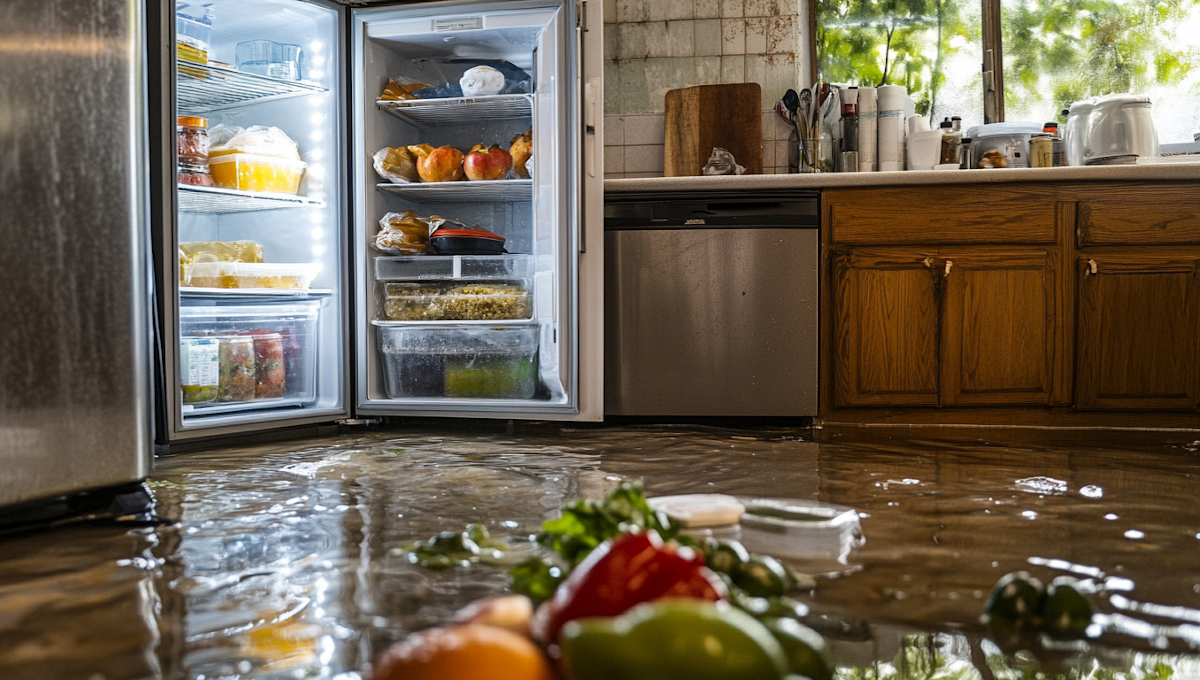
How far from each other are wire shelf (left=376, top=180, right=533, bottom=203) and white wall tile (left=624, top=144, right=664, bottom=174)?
0.67 metres

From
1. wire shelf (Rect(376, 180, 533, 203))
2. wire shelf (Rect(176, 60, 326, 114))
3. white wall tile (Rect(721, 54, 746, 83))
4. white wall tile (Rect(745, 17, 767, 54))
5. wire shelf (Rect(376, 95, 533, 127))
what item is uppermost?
white wall tile (Rect(745, 17, 767, 54))

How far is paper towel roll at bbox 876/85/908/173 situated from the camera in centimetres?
369

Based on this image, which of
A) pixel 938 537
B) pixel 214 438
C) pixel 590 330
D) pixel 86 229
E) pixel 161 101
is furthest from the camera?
pixel 590 330

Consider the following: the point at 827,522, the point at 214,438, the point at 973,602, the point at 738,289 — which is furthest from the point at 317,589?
the point at 738,289

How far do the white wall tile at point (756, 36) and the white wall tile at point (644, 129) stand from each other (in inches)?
19.0

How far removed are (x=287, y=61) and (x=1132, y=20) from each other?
3.35 m

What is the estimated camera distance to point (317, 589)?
1.35 metres

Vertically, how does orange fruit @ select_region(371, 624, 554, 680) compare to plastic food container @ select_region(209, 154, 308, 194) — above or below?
below

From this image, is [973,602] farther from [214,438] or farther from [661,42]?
[661,42]

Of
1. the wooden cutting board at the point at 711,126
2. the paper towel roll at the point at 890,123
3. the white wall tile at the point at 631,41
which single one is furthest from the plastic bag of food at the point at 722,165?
the white wall tile at the point at 631,41

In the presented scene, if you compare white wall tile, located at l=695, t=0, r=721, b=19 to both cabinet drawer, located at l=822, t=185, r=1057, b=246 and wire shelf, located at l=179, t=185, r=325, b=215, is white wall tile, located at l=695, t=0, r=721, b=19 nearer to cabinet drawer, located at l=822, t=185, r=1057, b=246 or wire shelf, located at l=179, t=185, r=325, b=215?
cabinet drawer, located at l=822, t=185, r=1057, b=246

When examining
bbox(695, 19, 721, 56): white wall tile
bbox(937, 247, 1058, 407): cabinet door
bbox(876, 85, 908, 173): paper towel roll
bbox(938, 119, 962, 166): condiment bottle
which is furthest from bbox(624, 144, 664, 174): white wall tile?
bbox(937, 247, 1058, 407): cabinet door

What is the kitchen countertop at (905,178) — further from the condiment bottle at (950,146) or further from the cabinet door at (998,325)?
the condiment bottle at (950,146)

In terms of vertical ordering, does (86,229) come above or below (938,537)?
above
